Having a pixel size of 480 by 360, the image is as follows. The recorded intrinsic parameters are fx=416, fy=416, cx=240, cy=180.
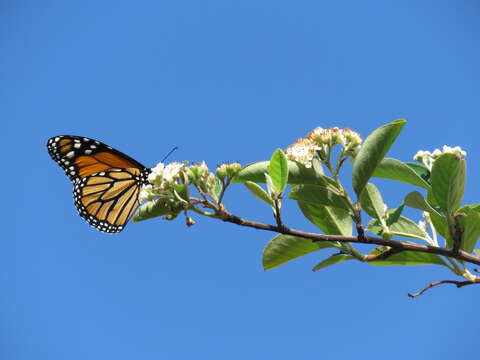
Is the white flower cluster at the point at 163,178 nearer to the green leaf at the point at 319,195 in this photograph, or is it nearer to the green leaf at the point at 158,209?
the green leaf at the point at 158,209

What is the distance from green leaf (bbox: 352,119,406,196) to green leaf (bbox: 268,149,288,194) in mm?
392

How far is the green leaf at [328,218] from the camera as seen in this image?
2533 millimetres

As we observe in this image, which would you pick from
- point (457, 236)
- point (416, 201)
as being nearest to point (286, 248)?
point (416, 201)

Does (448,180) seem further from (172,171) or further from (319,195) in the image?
(172,171)

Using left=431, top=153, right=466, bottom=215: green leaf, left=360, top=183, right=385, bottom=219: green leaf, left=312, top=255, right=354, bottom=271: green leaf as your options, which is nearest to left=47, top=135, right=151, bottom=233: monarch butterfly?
left=312, top=255, right=354, bottom=271: green leaf

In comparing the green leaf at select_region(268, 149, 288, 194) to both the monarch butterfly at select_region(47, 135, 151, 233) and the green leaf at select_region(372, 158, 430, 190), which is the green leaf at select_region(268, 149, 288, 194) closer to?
the green leaf at select_region(372, 158, 430, 190)

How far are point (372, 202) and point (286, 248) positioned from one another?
0.59 metres

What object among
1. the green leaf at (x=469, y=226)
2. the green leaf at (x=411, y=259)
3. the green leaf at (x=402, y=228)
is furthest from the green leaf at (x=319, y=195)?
the green leaf at (x=469, y=226)

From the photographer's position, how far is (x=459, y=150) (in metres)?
2.19

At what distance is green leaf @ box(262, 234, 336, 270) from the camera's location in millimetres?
2490

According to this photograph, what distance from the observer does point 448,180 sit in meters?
2.12

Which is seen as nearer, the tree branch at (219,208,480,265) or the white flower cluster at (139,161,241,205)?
the tree branch at (219,208,480,265)

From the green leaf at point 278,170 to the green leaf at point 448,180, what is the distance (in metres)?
0.78

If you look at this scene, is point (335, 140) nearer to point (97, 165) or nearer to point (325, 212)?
point (325, 212)
